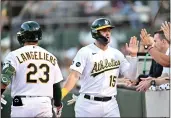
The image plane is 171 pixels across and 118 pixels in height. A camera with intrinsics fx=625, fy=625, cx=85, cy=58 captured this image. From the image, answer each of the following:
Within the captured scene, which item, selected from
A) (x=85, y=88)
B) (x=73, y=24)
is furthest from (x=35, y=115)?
(x=73, y=24)

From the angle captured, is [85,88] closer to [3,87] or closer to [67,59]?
[3,87]

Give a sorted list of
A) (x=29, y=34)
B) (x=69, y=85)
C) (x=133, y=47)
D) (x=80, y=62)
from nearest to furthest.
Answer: (x=29, y=34) < (x=69, y=85) < (x=80, y=62) < (x=133, y=47)

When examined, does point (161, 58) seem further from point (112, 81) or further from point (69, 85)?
point (69, 85)

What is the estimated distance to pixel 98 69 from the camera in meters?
9.44

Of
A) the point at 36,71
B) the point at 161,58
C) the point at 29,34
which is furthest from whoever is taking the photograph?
the point at 29,34

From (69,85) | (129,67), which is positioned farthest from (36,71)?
(129,67)

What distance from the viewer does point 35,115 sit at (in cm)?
823

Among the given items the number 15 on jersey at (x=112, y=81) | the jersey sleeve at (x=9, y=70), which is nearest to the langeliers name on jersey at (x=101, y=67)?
the number 15 on jersey at (x=112, y=81)

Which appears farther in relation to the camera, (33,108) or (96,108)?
(96,108)

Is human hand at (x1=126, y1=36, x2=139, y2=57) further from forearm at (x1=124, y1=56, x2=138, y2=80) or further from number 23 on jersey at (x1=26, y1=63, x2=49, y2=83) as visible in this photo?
number 23 on jersey at (x1=26, y1=63, x2=49, y2=83)

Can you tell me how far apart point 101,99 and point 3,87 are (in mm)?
1786

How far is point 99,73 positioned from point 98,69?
62 millimetres

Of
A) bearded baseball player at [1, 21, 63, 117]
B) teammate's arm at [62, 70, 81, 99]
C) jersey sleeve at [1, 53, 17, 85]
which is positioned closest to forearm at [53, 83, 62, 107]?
bearded baseball player at [1, 21, 63, 117]

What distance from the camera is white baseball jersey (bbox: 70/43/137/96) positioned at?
9.41 metres
